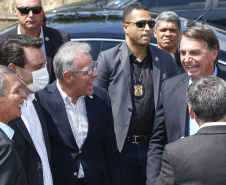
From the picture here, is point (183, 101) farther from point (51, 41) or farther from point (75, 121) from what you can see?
point (51, 41)

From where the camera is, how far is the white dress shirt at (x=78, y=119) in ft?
12.0

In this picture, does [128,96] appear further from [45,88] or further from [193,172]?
[193,172]

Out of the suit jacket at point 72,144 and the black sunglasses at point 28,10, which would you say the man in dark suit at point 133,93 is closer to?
the suit jacket at point 72,144

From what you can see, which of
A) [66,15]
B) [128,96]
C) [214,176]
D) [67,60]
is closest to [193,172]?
[214,176]

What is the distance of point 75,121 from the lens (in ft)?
12.1

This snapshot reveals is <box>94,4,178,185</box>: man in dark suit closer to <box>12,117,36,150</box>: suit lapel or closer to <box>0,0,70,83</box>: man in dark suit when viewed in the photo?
<box>0,0,70,83</box>: man in dark suit

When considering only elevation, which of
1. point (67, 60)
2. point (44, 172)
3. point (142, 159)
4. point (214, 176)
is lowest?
point (142, 159)

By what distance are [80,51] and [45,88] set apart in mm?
421

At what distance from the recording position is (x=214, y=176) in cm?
267

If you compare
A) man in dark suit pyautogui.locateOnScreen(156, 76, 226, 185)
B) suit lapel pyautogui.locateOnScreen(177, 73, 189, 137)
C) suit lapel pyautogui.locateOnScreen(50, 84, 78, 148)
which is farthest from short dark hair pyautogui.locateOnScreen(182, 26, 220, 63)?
suit lapel pyautogui.locateOnScreen(50, 84, 78, 148)

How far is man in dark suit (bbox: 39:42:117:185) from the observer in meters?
3.62

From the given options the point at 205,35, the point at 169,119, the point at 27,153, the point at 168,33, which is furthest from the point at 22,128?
the point at 168,33

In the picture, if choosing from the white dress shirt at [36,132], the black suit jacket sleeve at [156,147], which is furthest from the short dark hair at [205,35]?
the white dress shirt at [36,132]

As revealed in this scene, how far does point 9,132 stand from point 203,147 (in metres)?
1.17
